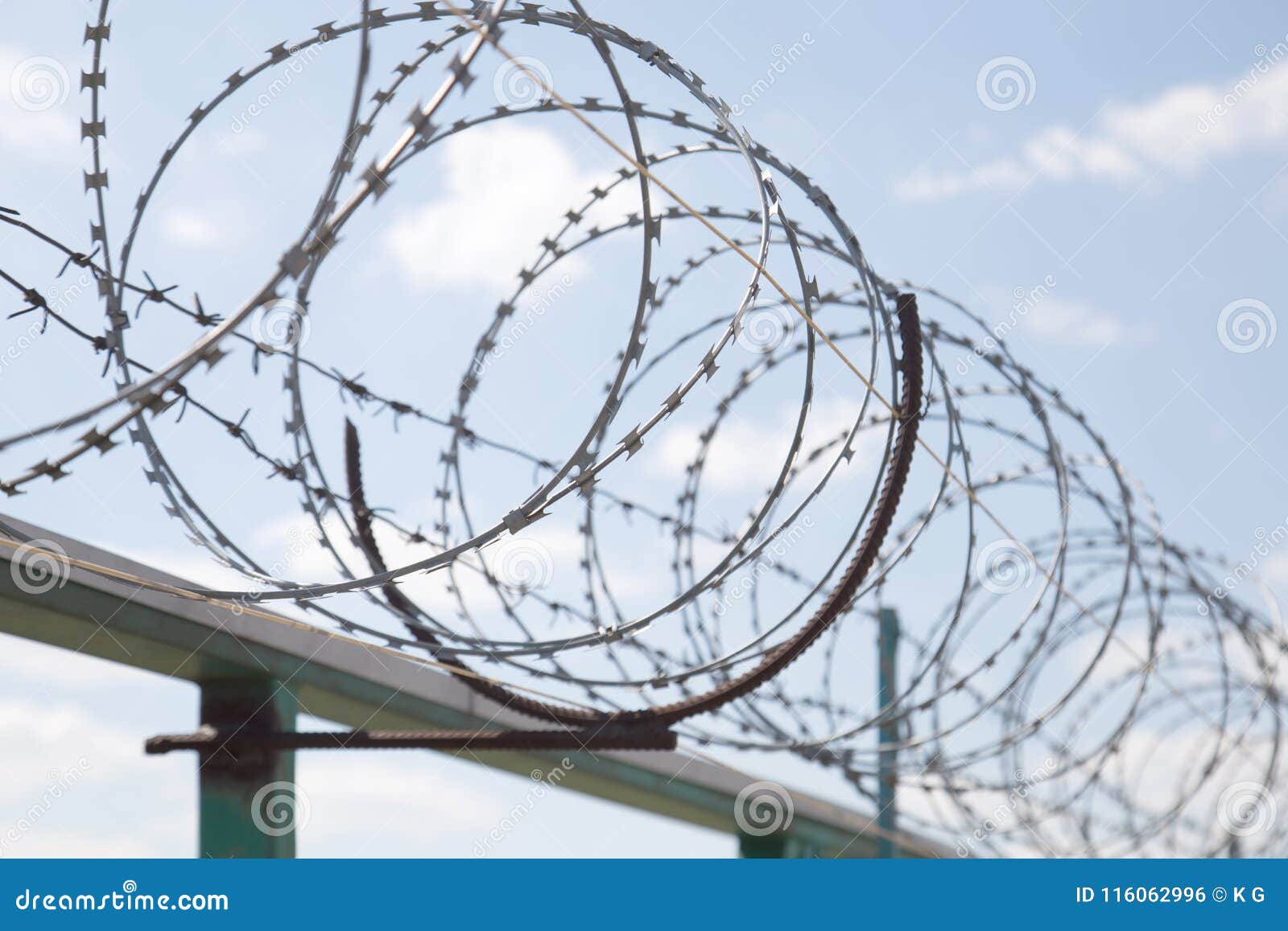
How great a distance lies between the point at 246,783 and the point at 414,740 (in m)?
1.04

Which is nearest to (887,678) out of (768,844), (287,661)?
(768,844)

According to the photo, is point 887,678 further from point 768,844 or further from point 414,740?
point 414,740

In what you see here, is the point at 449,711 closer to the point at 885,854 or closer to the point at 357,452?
the point at 357,452

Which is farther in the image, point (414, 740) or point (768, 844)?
point (768, 844)

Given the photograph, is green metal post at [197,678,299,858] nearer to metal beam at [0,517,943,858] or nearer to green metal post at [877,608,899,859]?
metal beam at [0,517,943,858]

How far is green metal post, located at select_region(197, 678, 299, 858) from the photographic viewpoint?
6328 millimetres

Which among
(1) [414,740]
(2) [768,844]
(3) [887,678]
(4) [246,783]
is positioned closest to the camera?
(1) [414,740]

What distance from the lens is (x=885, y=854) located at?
460 inches

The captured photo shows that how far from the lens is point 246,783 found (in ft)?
20.9

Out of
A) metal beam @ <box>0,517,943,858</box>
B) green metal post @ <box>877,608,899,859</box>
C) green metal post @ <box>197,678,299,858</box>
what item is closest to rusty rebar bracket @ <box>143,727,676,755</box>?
green metal post @ <box>197,678,299,858</box>

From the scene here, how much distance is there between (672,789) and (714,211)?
507cm

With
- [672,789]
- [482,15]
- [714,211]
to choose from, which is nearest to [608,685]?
[714,211]

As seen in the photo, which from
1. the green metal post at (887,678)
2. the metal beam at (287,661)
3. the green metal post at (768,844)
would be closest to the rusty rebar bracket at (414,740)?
the metal beam at (287,661)

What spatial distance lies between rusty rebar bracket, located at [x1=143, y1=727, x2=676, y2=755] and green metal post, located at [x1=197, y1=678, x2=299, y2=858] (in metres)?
0.06
